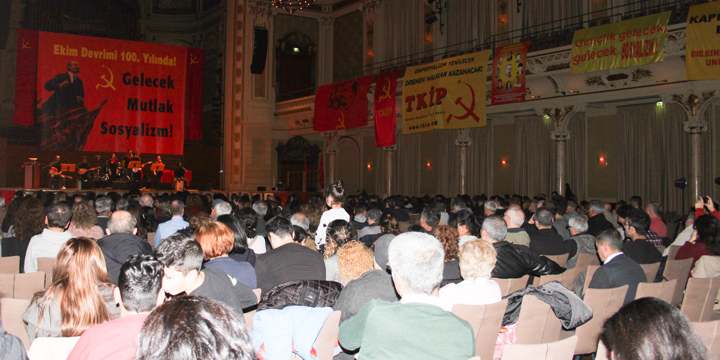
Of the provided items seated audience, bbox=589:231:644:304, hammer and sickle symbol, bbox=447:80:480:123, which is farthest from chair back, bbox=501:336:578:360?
hammer and sickle symbol, bbox=447:80:480:123

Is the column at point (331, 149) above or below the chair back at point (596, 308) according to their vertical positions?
above

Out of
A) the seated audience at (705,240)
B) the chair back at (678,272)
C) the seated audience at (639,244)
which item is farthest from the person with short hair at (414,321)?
the seated audience at (705,240)

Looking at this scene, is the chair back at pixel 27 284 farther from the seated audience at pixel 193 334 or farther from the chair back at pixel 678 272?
the chair back at pixel 678 272

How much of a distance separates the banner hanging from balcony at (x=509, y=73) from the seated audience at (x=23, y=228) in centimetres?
1068

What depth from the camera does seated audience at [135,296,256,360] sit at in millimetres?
1304

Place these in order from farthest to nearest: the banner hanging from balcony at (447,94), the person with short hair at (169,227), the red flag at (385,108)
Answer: the red flag at (385,108) → the banner hanging from balcony at (447,94) → the person with short hair at (169,227)

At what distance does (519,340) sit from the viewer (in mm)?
3373

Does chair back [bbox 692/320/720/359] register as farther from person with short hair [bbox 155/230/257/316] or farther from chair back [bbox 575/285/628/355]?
person with short hair [bbox 155/230/257/316]

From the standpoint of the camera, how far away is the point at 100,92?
63.2ft

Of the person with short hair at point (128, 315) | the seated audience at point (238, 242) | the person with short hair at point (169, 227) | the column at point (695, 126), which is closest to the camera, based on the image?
the person with short hair at point (128, 315)

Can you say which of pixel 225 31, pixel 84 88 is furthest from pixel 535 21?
pixel 84 88

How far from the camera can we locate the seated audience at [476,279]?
3400mm

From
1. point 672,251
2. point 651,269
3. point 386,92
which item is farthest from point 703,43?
point 386,92

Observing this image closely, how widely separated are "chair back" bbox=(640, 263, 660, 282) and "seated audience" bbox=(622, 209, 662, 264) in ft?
1.05
